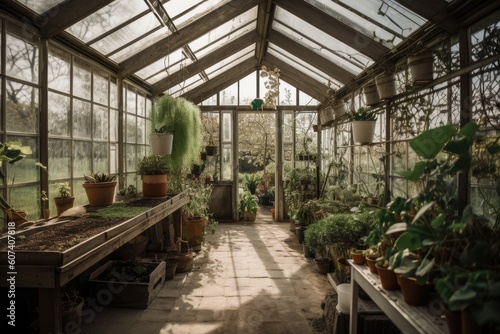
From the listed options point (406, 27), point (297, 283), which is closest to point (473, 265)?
point (406, 27)

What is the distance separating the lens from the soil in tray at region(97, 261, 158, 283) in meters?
3.24

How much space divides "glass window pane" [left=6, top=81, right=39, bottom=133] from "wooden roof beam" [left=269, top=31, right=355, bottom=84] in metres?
3.50

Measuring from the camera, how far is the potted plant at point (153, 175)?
3711mm

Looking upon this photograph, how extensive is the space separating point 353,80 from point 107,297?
382 centimetres

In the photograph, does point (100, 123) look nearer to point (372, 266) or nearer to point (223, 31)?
point (223, 31)

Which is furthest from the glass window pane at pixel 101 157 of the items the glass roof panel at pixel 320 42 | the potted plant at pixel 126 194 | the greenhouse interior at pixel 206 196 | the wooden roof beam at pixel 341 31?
the glass roof panel at pixel 320 42

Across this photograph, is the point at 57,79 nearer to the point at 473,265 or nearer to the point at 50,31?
the point at 50,31

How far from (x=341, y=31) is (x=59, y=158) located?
3.05m

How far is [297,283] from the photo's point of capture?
378 centimetres

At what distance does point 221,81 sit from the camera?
6949 millimetres

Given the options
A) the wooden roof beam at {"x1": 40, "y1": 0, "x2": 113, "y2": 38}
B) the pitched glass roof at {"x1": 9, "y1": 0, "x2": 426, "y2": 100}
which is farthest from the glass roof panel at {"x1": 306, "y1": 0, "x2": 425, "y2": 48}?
the wooden roof beam at {"x1": 40, "y1": 0, "x2": 113, "y2": 38}

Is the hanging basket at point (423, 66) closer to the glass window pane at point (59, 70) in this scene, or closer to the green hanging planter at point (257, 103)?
the glass window pane at point (59, 70)

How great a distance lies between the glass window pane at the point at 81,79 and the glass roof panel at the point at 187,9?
1041 mm

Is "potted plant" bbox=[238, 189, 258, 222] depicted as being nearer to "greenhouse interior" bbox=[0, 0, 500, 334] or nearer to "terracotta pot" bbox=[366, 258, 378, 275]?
"greenhouse interior" bbox=[0, 0, 500, 334]
